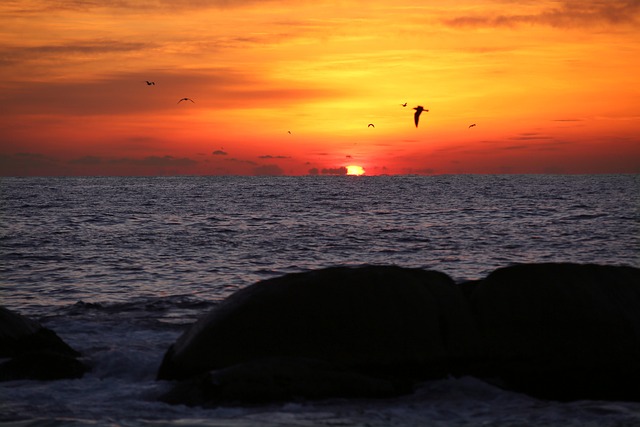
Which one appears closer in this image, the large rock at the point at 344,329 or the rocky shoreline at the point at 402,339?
the rocky shoreline at the point at 402,339

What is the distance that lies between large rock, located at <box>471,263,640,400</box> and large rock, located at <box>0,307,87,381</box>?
5.80m

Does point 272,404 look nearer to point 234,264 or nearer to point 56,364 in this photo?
point 56,364

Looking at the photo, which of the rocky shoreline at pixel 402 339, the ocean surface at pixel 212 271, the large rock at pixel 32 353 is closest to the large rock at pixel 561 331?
the rocky shoreline at pixel 402 339

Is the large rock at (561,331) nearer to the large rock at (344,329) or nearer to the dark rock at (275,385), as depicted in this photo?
the large rock at (344,329)

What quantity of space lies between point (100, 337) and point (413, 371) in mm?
6266

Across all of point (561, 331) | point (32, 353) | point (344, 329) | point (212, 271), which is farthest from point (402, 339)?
point (212, 271)

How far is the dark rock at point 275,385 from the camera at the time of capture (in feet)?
27.6

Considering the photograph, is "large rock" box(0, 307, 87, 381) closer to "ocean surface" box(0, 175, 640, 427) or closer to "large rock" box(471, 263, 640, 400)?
"ocean surface" box(0, 175, 640, 427)

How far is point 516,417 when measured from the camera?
8.06 metres

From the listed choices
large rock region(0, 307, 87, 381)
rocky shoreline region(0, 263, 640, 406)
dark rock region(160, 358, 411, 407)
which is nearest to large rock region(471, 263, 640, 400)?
rocky shoreline region(0, 263, 640, 406)

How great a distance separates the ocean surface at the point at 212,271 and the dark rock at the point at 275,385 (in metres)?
0.17

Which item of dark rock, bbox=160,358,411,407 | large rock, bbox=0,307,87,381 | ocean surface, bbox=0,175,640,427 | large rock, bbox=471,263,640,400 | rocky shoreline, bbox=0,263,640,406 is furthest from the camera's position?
large rock, bbox=0,307,87,381

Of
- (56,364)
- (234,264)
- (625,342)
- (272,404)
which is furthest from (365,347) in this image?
(234,264)

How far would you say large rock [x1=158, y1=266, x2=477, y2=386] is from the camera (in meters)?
9.14
